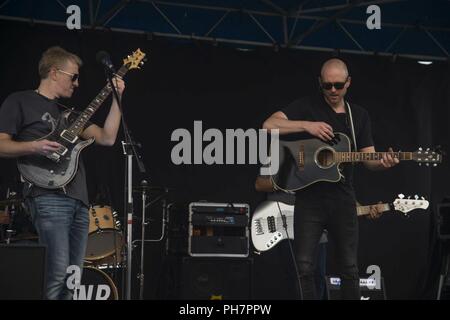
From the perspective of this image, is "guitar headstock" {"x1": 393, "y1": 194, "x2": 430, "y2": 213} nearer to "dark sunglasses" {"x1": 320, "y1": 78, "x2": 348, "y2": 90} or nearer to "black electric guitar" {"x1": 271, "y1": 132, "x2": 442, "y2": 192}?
"black electric guitar" {"x1": 271, "y1": 132, "x2": 442, "y2": 192}

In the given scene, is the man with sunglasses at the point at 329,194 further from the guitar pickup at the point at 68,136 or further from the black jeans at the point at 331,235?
the guitar pickup at the point at 68,136

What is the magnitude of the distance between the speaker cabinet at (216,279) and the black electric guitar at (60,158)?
5.78ft

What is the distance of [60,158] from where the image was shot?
553 centimetres

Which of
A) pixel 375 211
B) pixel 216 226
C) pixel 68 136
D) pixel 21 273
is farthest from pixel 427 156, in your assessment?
pixel 21 273

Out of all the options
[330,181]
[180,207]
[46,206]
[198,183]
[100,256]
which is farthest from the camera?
[198,183]

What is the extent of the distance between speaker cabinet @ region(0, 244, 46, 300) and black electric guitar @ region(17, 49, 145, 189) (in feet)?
2.46

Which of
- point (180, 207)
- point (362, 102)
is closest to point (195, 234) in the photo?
point (180, 207)

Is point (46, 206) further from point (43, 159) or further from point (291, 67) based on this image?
point (291, 67)

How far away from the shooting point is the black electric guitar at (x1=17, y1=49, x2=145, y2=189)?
211 inches

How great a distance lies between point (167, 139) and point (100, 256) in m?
1.54

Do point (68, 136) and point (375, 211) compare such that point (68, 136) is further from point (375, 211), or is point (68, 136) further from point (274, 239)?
point (375, 211)

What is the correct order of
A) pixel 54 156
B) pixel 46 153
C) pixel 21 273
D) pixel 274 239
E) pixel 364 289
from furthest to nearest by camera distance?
pixel 274 239 → pixel 364 289 → pixel 54 156 → pixel 46 153 → pixel 21 273

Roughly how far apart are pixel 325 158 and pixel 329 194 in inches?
22.3

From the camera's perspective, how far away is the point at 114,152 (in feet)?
25.1
